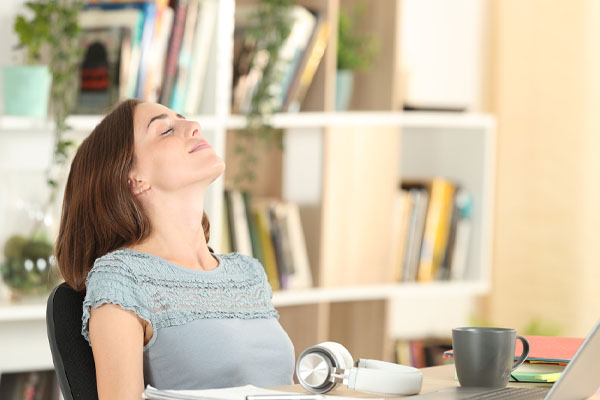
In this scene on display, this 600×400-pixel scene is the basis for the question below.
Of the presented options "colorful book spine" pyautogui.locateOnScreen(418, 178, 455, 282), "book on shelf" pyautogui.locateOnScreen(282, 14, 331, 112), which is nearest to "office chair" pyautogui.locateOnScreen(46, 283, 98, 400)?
"book on shelf" pyautogui.locateOnScreen(282, 14, 331, 112)

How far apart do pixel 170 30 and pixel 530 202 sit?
172 cm

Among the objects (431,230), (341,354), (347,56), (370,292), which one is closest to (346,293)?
(370,292)

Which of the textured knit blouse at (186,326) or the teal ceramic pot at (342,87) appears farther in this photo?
the teal ceramic pot at (342,87)

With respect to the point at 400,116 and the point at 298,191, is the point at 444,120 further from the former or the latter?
the point at 298,191

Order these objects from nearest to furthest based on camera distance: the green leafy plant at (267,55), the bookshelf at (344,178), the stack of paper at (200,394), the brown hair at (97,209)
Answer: the stack of paper at (200,394), the brown hair at (97,209), the bookshelf at (344,178), the green leafy plant at (267,55)

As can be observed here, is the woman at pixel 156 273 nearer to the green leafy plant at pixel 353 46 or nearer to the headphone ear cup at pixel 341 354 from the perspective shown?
the headphone ear cup at pixel 341 354

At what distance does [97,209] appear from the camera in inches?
64.1

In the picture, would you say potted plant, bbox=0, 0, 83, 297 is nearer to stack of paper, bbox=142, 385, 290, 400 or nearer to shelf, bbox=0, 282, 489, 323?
shelf, bbox=0, 282, 489, 323

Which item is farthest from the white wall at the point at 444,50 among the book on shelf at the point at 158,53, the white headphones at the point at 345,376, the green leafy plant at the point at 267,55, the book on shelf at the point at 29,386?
the white headphones at the point at 345,376

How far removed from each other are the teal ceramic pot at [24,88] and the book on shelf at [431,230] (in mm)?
1289

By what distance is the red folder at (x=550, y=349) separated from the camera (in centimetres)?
146

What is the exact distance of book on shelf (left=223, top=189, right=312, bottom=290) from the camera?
9.62 ft

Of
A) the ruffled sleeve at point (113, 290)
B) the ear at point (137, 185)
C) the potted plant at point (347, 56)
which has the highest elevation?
the potted plant at point (347, 56)

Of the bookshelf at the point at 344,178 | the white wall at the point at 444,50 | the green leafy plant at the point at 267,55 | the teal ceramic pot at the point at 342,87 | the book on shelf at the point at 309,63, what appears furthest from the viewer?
the white wall at the point at 444,50
